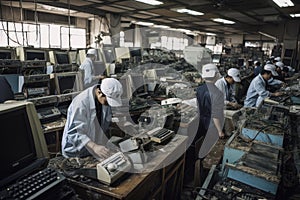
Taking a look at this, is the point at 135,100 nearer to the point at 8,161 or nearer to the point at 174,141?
the point at 174,141

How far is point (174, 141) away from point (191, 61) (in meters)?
3.90

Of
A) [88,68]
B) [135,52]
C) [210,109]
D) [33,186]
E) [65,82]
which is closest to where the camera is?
[33,186]

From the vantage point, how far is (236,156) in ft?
5.75

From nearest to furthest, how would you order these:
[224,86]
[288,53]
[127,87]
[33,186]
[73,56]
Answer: [33,186]
[127,87]
[224,86]
[73,56]
[288,53]

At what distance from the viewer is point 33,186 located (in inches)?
40.1

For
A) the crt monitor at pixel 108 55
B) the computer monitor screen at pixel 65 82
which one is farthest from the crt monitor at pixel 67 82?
the crt monitor at pixel 108 55

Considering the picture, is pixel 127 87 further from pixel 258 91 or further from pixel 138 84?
pixel 258 91

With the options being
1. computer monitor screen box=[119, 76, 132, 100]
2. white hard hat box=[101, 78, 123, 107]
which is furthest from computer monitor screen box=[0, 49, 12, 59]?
white hard hat box=[101, 78, 123, 107]

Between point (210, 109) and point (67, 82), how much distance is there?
1735 millimetres

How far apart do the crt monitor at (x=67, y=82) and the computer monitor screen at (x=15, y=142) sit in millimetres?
1693

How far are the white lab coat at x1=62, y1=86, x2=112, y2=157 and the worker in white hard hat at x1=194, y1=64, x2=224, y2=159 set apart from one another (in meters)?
1.34

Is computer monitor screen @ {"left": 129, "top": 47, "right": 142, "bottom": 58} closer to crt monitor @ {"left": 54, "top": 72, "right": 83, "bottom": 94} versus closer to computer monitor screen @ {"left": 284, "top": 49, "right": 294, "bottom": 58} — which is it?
crt monitor @ {"left": 54, "top": 72, "right": 83, "bottom": 94}

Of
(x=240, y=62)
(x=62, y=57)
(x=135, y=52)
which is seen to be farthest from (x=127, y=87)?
(x=240, y=62)

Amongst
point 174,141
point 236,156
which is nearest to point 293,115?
point 236,156
